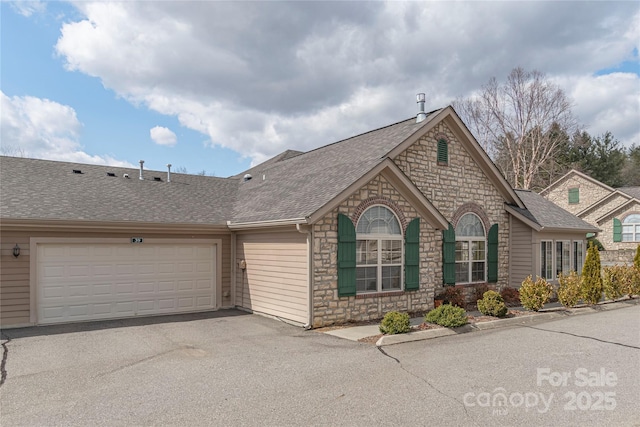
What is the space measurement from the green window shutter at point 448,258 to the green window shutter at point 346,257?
13.0 feet

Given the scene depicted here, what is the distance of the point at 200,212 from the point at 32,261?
14.8 feet

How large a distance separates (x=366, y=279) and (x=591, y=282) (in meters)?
7.92

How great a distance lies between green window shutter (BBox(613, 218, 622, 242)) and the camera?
102ft

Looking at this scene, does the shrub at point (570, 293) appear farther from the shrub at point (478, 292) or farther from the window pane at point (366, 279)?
the window pane at point (366, 279)

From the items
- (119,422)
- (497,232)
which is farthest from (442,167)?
(119,422)

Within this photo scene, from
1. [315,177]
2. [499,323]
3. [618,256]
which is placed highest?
[315,177]

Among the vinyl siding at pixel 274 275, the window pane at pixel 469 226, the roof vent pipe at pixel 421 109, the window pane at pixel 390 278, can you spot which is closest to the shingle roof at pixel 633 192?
the window pane at pixel 469 226

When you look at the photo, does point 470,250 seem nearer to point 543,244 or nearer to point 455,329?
point 543,244

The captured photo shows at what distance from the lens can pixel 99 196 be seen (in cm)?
1262

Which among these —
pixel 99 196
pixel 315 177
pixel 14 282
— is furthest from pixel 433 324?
pixel 14 282

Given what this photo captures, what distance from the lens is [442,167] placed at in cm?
1399

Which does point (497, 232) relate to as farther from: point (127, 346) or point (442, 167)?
point (127, 346)

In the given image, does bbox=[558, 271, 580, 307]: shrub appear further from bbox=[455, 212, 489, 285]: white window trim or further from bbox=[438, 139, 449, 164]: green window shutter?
bbox=[438, 139, 449, 164]: green window shutter

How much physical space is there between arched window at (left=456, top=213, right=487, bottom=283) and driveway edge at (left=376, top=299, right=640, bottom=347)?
262 cm
